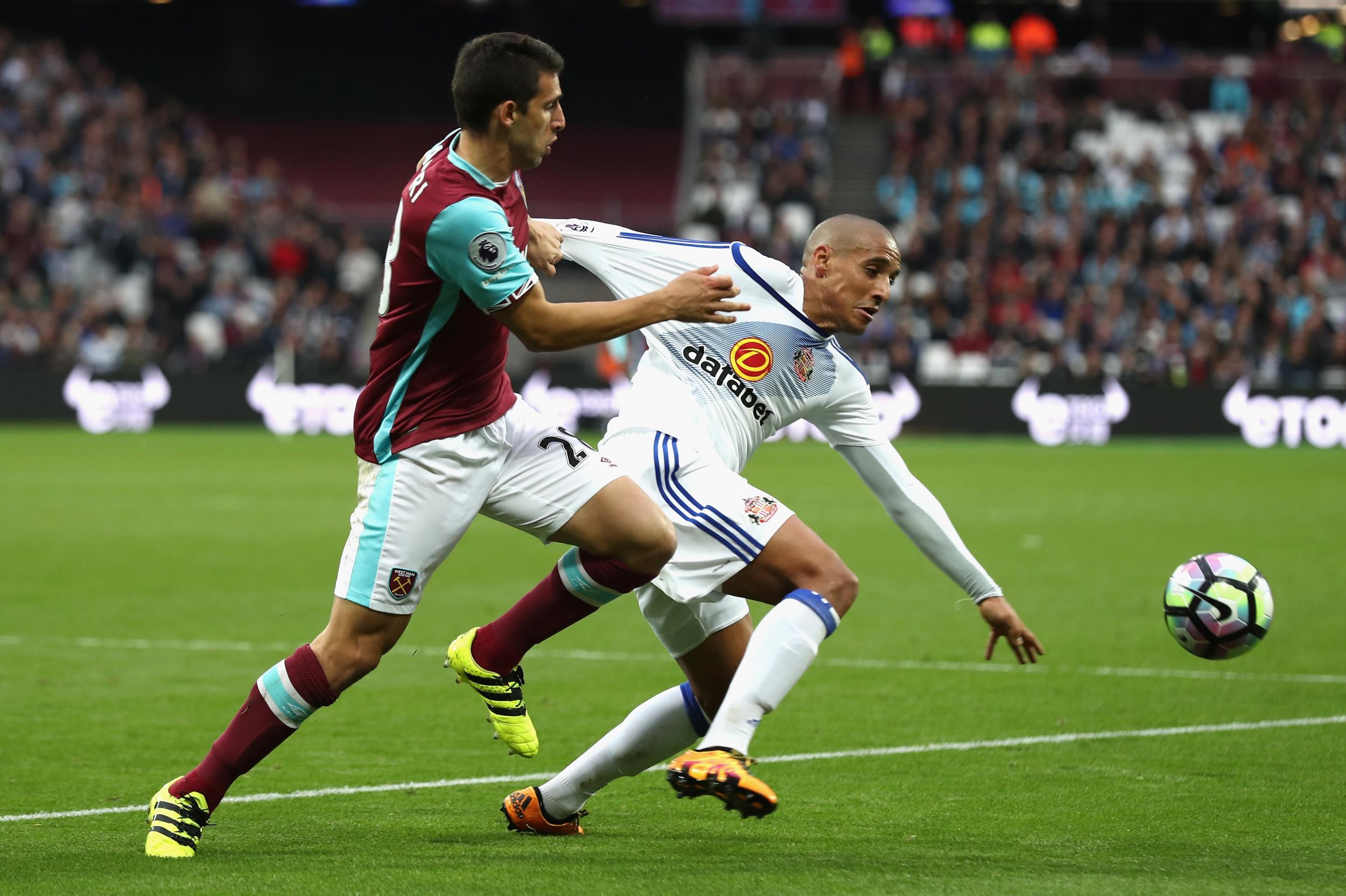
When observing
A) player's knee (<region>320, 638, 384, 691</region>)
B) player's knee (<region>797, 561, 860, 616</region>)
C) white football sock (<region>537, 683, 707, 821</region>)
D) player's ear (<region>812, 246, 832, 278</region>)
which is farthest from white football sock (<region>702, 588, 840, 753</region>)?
player's ear (<region>812, 246, 832, 278</region>)

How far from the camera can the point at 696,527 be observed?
5.23m

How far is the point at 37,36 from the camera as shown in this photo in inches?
1517

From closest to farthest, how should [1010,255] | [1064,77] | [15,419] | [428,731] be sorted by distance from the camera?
[428,731] < [15,419] < [1010,255] < [1064,77]

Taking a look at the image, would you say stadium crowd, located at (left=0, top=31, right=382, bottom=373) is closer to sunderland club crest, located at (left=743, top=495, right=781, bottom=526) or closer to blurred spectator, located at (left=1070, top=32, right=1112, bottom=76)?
blurred spectator, located at (left=1070, top=32, right=1112, bottom=76)

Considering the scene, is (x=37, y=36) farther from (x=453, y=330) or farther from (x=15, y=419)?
(x=453, y=330)

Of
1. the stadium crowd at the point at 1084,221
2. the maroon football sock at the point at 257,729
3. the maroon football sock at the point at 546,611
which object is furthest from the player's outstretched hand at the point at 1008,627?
the stadium crowd at the point at 1084,221

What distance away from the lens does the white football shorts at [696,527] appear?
520cm

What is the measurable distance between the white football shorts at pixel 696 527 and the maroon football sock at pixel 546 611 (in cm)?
16

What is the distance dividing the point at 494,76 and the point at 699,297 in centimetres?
82

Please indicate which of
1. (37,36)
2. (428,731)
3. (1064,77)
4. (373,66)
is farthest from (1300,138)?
(428,731)

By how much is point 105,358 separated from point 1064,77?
61.7 feet

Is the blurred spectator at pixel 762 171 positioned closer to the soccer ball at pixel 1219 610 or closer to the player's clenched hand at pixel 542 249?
the soccer ball at pixel 1219 610

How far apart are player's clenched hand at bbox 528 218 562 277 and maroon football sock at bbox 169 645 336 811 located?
1.32m

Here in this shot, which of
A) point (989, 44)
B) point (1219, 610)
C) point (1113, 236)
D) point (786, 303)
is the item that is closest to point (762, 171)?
point (989, 44)
